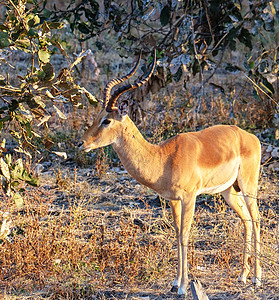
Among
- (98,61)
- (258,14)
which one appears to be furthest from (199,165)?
(98,61)

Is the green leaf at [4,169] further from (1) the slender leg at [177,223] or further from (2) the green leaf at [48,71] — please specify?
(1) the slender leg at [177,223]

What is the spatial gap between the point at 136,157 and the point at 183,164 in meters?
0.38

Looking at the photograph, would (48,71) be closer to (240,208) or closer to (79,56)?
(79,56)

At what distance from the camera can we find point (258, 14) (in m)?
5.70

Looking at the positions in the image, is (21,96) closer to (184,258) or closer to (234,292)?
(184,258)

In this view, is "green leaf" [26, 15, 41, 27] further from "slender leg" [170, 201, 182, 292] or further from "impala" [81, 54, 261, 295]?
"slender leg" [170, 201, 182, 292]

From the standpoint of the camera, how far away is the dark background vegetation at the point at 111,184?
3.43m

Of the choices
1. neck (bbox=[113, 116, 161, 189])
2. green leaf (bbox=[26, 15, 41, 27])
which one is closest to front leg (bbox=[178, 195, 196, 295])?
neck (bbox=[113, 116, 161, 189])

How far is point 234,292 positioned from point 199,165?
106 cm

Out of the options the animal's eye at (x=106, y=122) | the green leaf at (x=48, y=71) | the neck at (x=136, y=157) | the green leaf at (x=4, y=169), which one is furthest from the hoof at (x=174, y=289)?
the green leaf at (x=48, y=71)

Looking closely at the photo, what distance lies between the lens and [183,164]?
415cm

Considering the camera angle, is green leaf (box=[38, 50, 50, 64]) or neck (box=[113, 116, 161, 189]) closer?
green leaf (box=[38, 50, 50, 64])

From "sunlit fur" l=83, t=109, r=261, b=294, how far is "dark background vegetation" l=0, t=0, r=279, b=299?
32 centimetres

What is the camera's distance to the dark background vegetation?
3.43 metres
